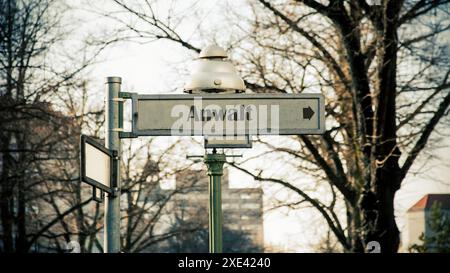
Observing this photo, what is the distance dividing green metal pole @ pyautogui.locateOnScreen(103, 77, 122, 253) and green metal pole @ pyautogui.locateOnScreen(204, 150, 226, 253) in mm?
1192

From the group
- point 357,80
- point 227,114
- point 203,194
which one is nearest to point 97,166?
point 227,114

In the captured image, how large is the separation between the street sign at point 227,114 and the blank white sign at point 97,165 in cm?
34

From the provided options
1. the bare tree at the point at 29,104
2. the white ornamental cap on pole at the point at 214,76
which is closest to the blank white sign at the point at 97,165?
the white ornamental cap on pole at the point at 214,76

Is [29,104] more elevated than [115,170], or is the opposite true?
[29,104]

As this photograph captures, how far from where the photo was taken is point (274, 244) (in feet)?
108

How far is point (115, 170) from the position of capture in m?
6.96

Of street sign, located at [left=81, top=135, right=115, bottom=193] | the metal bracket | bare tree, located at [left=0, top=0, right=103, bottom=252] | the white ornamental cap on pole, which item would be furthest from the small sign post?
bare tree, located at [left=0, top=0, right=103, bottom=252]

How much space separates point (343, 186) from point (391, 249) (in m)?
3.35

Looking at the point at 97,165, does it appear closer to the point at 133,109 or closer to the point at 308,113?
the point at 133,109

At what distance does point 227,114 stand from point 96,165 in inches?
38.0

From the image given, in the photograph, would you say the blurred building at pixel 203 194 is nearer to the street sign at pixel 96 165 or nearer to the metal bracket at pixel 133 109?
the metal bracket at pixel 133 109

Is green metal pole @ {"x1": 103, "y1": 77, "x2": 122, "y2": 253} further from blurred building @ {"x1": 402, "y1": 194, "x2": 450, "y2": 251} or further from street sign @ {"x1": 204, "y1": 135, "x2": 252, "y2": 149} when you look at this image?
blurred building @ {"x1": 402, "y1": 194, "x2": 450, "y2": 251}
